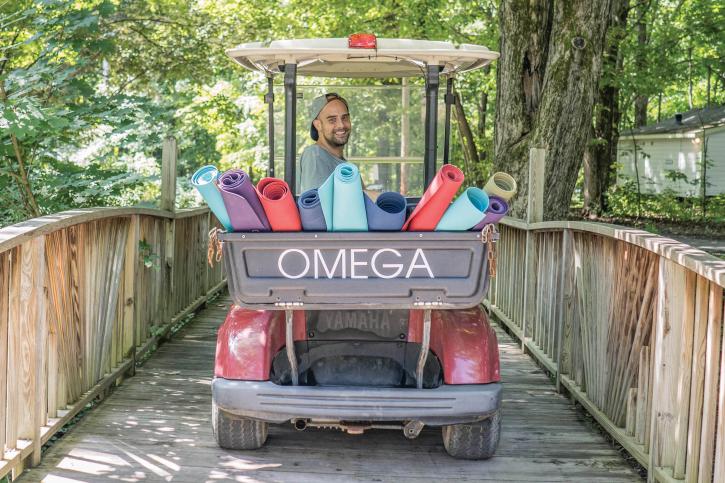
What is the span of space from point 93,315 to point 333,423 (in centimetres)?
203

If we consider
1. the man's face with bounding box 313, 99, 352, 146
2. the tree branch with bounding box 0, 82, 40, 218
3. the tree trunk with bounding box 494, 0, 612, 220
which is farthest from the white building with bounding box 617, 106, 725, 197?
the man's face with bounding box 313, 99, 352, 146

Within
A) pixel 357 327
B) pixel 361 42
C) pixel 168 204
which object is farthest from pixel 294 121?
pixel 168 204

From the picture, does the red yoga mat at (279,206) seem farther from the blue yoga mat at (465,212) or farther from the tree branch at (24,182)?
the tree branch at (24,182)

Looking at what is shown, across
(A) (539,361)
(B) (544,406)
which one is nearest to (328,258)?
(B) (544,406)

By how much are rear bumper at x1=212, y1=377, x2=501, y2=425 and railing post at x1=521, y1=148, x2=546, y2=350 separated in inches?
137

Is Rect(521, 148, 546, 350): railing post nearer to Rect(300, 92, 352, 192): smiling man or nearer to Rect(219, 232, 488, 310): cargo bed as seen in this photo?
Rect(300, 92, 352, 192): smiling man

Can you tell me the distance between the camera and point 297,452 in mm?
5262

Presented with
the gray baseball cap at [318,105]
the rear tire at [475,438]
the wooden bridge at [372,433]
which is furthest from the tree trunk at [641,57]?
the rear tire at [475,438]

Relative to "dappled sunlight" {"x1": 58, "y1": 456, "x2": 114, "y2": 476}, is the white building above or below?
above

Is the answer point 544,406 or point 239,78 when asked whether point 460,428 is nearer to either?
point 544,406

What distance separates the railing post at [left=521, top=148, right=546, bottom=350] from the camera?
8.08 metres

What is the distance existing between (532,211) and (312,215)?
415 cm

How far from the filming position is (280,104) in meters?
6.20

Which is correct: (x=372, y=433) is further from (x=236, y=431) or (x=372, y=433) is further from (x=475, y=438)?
(x=236, y=431)
